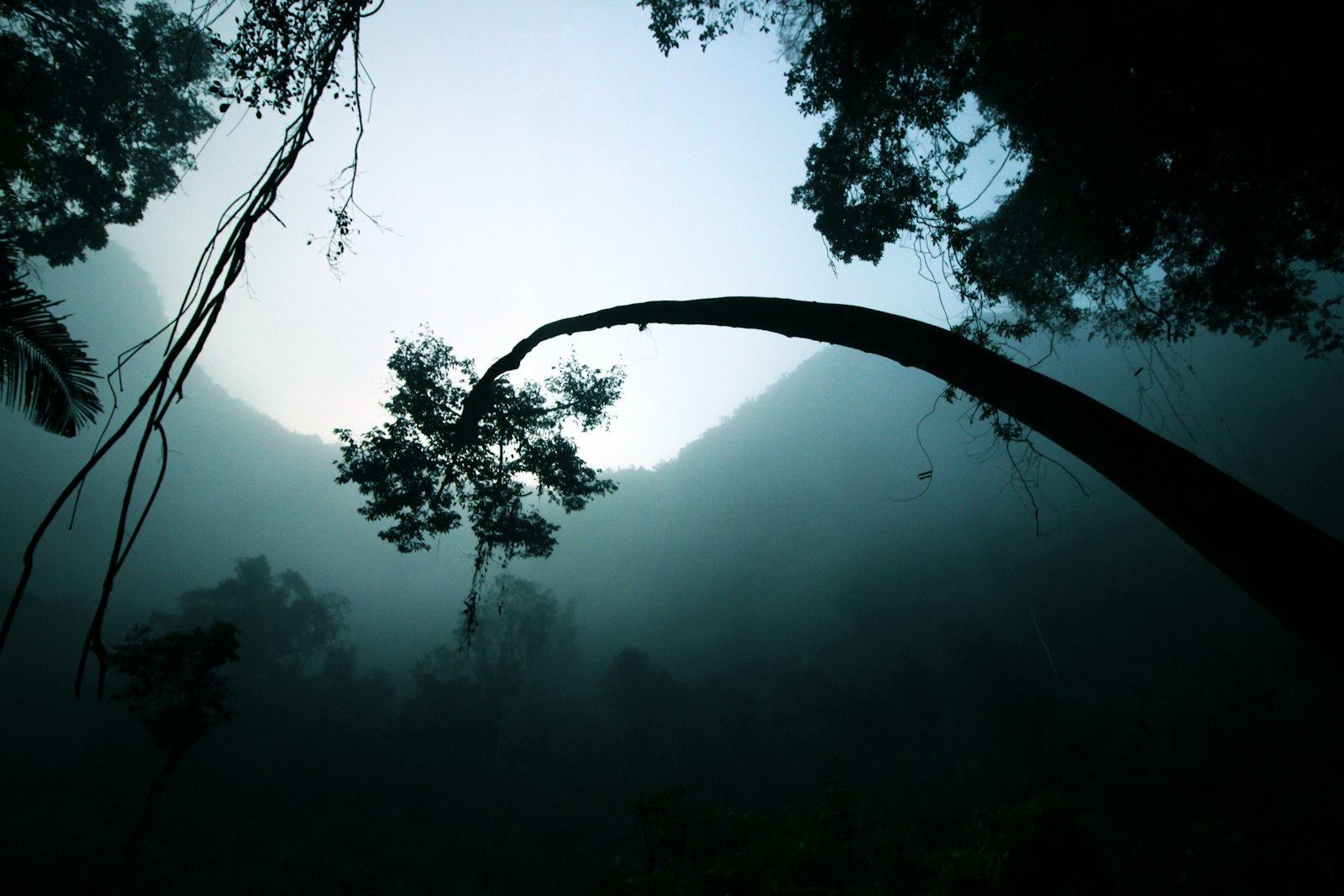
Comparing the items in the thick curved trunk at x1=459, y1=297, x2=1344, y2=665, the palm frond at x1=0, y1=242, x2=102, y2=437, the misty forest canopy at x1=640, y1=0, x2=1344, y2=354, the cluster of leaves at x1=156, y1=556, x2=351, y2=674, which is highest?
the cluster of leaves at x1=156, y1=556, x2=351, y2=674

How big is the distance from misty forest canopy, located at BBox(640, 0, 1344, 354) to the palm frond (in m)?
6.03

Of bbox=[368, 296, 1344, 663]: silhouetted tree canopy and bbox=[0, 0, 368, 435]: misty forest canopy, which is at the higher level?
bbox=[0, 0, 368, 435]: misty forest canopy

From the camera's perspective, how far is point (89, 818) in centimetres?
2109

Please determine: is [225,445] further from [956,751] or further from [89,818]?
[956,751]

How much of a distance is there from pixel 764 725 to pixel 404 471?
101 ft

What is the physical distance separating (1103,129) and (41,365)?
30.0 feet

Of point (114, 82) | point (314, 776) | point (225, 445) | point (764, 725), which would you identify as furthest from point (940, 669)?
point (225, 445)

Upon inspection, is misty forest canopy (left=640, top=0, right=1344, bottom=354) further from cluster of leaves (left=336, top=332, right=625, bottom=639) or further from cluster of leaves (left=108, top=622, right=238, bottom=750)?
cluster of leaves (left=108, top=622, right=238, bottom=750)

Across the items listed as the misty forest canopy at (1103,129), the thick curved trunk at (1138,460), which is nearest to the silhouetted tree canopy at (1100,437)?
the thick curved trunk at (1138,460)

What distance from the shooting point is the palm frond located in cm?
332

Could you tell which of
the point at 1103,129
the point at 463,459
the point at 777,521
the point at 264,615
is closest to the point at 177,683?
the point at 463,459

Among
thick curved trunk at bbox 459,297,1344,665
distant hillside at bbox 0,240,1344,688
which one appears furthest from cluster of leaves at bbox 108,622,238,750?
distant hillside at bbox 0,240,1344,688

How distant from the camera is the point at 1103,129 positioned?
4.66m

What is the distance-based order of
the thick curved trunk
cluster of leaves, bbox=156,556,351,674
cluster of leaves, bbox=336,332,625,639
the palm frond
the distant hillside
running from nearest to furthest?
1. the thick curved trunk
2. the palm frond
3. cluster of leaves, bbox=336,332,625,639
4. cluster of leaves, bbox=156,556,351,674
5. the distant hillside
